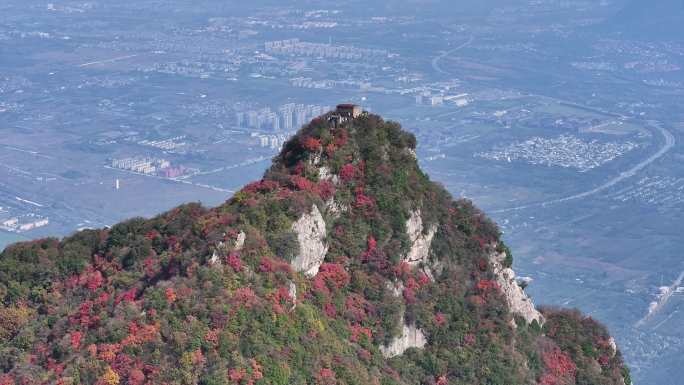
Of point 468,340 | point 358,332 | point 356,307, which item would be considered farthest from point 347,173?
point 468,340

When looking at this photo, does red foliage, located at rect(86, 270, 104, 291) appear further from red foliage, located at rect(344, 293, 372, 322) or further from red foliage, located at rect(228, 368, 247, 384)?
red foliage, located at rect(228, 368, 247, 384)

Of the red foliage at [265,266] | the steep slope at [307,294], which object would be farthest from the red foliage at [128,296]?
the red foliage at [265,266]

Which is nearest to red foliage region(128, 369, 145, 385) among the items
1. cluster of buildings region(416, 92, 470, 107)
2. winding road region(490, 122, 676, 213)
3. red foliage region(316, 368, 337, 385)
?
red foliage region(316, 368, 337, 385)

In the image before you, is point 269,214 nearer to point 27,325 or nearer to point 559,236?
point 27,325

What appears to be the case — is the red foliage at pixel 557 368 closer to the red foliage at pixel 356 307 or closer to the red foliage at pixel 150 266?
the red foliage at pixel 356 307

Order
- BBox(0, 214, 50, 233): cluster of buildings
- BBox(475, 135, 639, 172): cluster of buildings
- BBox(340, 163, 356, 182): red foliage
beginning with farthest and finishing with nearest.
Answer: BBox(475, 135, 639, 172): cluster of buildings
BBox(0, 214, 50, 233): cluster of buildings
BBox(340, 163, 356, 182): red foliage

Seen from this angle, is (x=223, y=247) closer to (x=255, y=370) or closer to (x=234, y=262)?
(x=234, y=262)

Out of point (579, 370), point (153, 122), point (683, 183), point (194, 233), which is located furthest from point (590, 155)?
point (194, 233)
